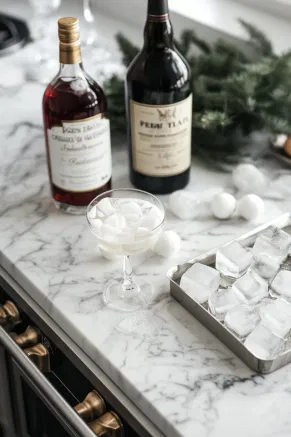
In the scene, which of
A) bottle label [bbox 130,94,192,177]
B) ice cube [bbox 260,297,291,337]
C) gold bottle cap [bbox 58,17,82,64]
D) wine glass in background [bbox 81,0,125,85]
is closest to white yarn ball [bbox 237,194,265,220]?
bottle label [bbox 130,94,192,177]

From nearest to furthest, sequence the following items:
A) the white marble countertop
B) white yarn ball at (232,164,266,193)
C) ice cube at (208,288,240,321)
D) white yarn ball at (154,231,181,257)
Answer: the white marble countertop < ice cube at (208,288,240,321) < white yarn ball at (154,231,181,257) < white yarn ball at (232,164,266,193)

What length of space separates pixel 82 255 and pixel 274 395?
36 cm

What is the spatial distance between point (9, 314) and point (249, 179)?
0.43 m

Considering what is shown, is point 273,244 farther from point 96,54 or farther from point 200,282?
point 96,54

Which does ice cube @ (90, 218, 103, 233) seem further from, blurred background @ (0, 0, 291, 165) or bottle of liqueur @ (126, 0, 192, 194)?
blurred background @ (0, 0, 291, 165)

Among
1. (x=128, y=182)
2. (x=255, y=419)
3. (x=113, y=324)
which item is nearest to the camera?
(x=255, y=419)

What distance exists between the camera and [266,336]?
0.84m

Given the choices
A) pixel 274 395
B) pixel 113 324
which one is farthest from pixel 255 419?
pixel 113 324

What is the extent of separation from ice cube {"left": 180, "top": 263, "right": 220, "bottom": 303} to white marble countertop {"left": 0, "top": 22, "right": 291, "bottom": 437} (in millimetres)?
31

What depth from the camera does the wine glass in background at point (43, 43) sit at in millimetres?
1542

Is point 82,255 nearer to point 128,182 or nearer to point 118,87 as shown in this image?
point 128,182

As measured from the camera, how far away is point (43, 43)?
1.64 metres

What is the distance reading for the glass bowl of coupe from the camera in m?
0.90

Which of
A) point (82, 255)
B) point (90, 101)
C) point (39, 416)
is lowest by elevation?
point (39, 416)
